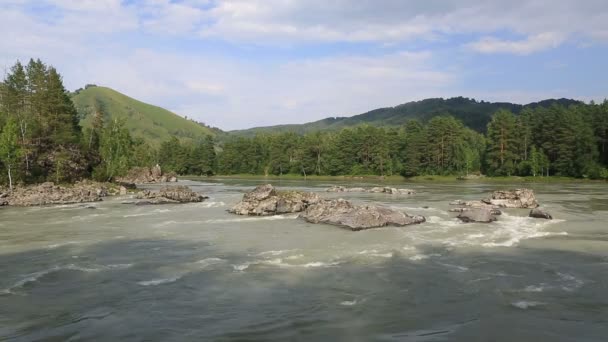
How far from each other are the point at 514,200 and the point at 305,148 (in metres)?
113

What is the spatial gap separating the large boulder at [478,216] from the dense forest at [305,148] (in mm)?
58664

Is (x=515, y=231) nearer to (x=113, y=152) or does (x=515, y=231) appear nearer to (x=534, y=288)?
(x=534, y=288)

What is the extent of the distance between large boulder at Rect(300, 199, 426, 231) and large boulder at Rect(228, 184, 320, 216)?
5775 millimetres

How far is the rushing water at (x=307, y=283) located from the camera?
1291 cm

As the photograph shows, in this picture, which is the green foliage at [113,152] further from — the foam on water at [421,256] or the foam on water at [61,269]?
the foam on water at [421,256]

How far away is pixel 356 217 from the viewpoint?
1307 inches

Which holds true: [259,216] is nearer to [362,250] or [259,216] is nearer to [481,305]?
[362,250]

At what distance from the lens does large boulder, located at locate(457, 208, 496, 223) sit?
3453cm

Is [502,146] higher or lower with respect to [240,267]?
higher

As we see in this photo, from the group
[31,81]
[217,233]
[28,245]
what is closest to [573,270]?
[217,233]

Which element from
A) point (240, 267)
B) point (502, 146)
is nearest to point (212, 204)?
point (240, 267)

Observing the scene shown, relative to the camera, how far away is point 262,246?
84.5ft

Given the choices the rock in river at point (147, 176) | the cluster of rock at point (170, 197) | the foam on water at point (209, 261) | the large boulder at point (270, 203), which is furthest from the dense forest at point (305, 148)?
the foam on water at point (209, 261)

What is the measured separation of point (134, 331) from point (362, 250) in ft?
46.2
